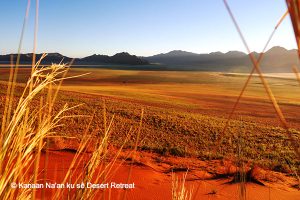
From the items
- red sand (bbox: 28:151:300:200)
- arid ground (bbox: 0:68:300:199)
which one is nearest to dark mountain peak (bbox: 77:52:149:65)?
arid ground (bbox: 0:68:300:199)

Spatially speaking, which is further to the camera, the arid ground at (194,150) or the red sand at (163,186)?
the arid ground at (194,150)

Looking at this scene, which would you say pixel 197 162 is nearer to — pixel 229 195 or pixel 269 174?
pixel 269 174

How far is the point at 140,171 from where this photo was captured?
9648mm

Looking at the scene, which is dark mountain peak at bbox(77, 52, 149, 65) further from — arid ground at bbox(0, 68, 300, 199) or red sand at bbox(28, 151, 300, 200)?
red sand at bbox(28, 151, 300, 200)

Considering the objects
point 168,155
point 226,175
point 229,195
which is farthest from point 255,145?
point 229,195

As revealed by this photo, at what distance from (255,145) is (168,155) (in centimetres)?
478

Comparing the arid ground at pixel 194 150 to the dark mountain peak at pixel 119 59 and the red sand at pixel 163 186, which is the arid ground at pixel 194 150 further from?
the dark mountain peak at pixel 119 59

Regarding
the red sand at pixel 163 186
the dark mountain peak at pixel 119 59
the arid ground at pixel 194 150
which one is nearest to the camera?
the red sand at pixel 163 186

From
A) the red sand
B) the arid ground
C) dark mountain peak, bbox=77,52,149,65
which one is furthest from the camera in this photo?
dark mountain peak, bbox=77,52,149,65

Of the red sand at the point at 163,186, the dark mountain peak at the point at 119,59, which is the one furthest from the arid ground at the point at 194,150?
the dark mountain peak at the point at 119,59

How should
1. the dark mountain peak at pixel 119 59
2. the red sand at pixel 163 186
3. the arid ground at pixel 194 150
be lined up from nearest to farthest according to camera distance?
the red sand at pixel 163 186
the arid ground at pixel 194 150
the dark mountain peak at pixel 119 59

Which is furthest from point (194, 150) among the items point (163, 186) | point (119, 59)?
point (119, 59)

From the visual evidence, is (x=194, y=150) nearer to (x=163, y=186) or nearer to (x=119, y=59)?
(x=163, y=186)

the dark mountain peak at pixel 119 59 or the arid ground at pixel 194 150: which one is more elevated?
the dark mountain peak at pixel 119 59
